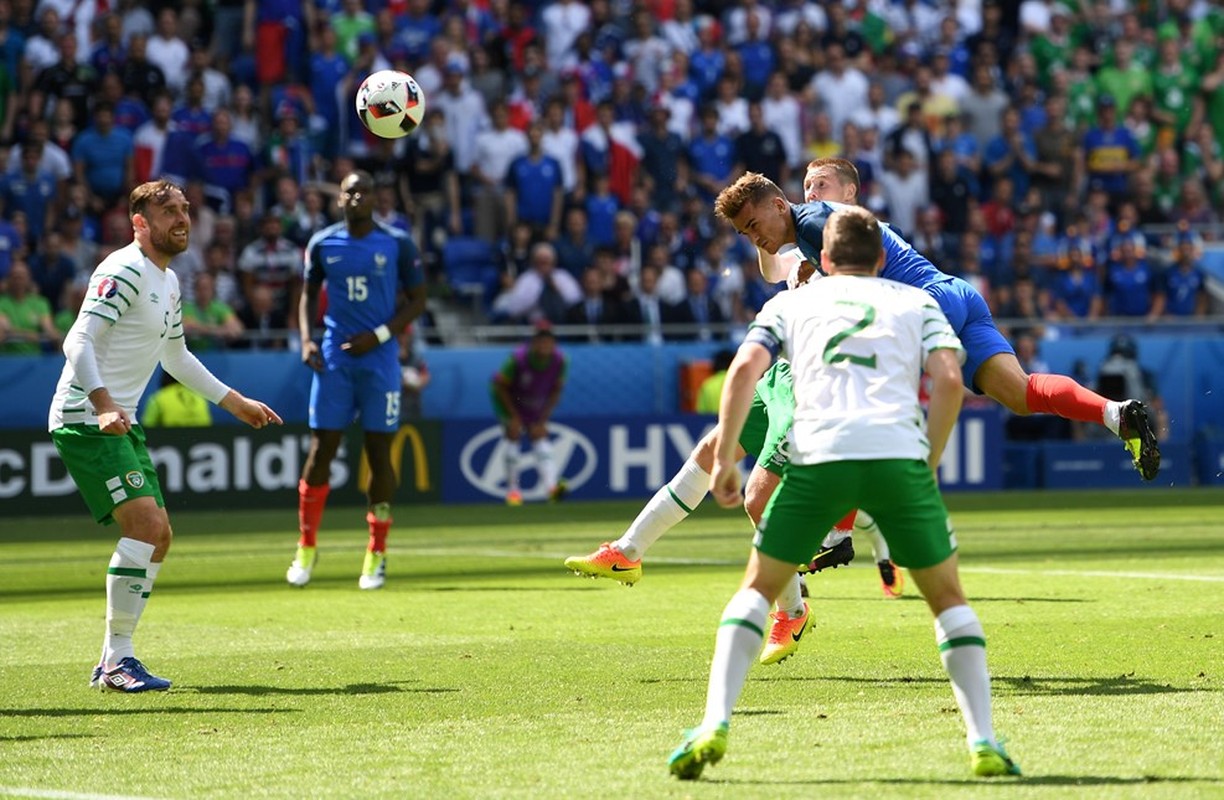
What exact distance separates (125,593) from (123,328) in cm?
120

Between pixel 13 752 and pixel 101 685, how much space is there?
1.67m

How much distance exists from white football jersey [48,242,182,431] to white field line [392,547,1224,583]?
21.0 ft

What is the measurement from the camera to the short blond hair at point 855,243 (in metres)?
6.45

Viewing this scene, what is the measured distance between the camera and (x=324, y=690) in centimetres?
846

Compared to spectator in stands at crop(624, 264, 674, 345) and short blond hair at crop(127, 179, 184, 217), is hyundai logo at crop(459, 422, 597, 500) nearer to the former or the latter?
spectator in stands at crop(624, 264, 674, 345)

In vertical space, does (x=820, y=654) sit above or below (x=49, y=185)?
below

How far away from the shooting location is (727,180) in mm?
24734

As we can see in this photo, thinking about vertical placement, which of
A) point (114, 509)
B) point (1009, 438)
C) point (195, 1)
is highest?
point (195, 1)

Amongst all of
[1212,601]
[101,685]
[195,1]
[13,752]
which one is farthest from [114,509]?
[195,1]

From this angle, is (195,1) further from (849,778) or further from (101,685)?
(849,778)

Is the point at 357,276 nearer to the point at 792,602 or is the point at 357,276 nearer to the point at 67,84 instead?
the point at 792,602

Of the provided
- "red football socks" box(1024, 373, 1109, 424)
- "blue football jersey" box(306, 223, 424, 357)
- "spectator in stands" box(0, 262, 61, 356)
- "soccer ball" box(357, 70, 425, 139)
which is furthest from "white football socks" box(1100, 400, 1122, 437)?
"spectator in stands" box(0, 262, 61, 356)

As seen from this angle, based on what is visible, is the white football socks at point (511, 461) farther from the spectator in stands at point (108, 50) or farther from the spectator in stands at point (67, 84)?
the spectator in stands at point (108, 50)

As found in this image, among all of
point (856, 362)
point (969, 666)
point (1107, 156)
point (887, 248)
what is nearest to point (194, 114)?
point (1107, 156)
